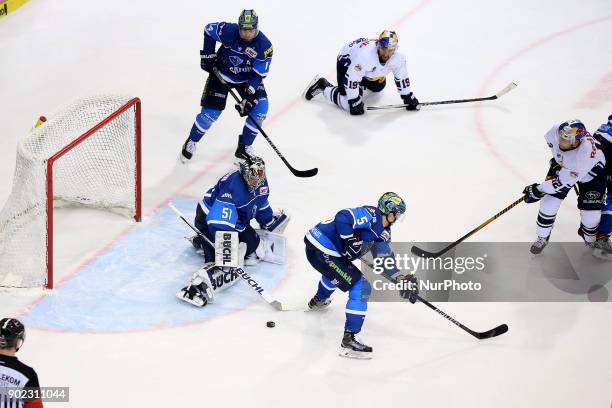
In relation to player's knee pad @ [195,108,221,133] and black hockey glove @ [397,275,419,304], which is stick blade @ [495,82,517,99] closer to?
player's knee pad @ [195,108,221,133]

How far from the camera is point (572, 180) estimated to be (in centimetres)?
619

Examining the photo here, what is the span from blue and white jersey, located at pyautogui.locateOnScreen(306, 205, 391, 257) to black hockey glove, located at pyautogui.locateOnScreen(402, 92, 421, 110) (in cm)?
272

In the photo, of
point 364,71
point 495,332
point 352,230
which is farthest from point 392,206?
point 364,71

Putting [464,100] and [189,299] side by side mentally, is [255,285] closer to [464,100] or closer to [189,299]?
[189,299]

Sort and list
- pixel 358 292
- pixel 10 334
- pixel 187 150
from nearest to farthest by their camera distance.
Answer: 1. pixel 10 334
2. pixel 358 292
3. pixel 187 150

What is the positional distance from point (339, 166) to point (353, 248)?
1.97 m

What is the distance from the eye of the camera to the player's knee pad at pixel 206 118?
7277mm

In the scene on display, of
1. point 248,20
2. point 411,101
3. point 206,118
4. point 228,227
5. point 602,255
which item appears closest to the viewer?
point 228,227

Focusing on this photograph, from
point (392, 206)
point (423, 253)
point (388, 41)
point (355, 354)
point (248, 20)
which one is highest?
point (248, 20)

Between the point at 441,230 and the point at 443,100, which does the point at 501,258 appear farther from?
the point at 443,100

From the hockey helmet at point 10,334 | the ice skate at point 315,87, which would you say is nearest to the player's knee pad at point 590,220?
the ice skate at point 315,87

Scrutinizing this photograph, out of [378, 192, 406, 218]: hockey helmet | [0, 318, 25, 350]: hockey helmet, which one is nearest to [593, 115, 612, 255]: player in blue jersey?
[378, 192, 406, 218]: hockey helmet

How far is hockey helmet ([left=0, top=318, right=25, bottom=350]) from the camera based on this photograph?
4156 millimetres

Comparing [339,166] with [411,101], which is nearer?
[339,166]
